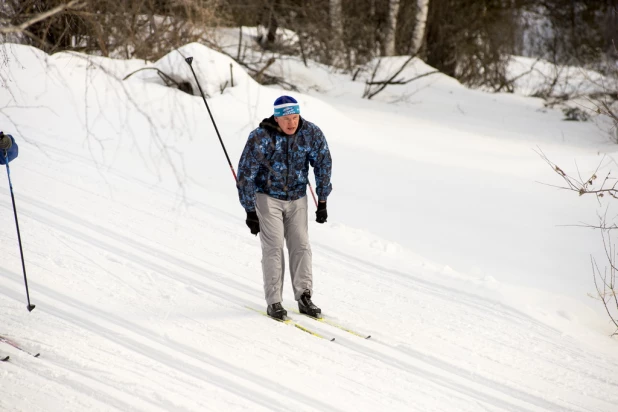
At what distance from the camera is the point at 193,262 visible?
268 inches

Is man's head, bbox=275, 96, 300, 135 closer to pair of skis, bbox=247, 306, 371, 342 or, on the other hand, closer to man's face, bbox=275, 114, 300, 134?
man's face, bbox=275, 114, 300, 134

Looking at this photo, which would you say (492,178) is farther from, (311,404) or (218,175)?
(311,404)

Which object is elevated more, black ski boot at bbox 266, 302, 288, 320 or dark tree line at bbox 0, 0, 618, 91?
black ski boot at bbox 266, 302, 288, 320

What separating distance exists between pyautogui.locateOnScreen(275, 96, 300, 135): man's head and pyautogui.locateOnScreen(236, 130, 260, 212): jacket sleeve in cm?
22

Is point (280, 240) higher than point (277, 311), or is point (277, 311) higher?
point (280, 240)

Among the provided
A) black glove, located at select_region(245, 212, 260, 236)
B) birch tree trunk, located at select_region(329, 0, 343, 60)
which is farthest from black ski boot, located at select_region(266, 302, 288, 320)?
birch tree trunk, located at select_region(329, 0, 343, 60)

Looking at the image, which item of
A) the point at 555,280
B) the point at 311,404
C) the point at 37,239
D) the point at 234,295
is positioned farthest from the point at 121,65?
the point at 311,404

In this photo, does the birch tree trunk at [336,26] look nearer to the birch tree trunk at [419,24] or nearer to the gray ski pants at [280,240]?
the birch tree trunk at [419,24]

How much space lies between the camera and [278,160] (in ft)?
17.6

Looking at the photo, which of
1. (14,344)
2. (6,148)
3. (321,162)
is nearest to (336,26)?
(321,162)

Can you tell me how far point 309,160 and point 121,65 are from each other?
7.25 m

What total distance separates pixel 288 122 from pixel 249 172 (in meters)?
0.47

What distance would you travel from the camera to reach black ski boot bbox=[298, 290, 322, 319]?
5723mm

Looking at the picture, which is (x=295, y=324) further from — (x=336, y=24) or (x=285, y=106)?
(x=336, y=24)
